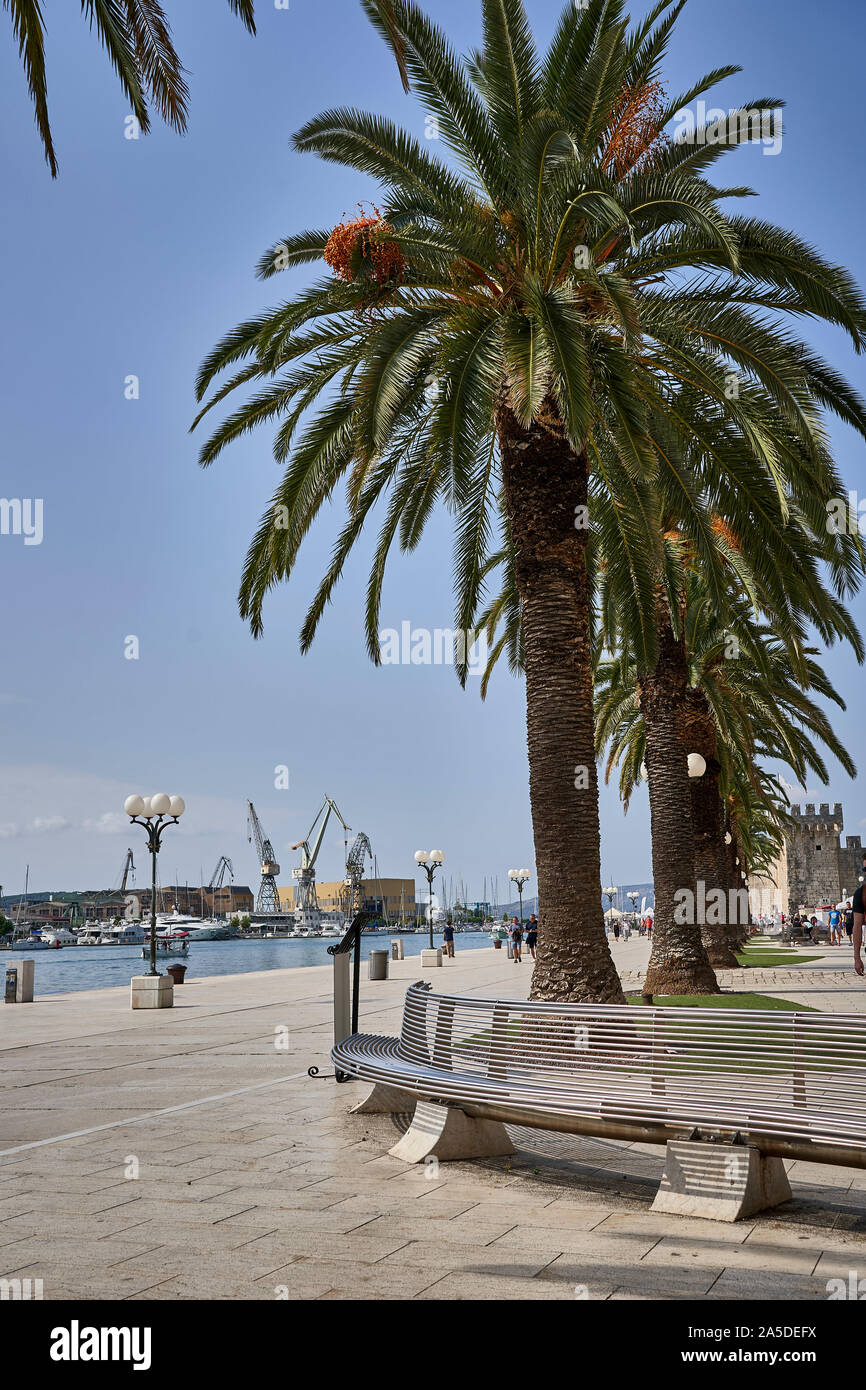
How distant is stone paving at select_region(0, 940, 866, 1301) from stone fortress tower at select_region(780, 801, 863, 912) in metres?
76.4

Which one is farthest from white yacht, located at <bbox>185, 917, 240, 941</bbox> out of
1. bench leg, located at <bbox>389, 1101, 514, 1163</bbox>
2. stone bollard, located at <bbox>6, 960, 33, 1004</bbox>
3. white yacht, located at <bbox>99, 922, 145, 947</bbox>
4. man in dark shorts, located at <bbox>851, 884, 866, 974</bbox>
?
bench leg, located at <bbox>389, 1101, 514, 1163</bbox>

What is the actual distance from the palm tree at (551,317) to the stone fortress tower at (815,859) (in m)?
74.2

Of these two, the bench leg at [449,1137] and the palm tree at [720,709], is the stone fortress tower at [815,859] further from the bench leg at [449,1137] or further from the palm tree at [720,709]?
the bench leg at [449,1137]

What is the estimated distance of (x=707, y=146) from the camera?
1008cm

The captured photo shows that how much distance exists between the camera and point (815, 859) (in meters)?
82.2

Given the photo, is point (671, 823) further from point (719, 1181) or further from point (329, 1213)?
point (329, 1213)

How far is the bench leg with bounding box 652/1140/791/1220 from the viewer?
5.39 metres

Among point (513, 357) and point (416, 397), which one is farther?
point (416, 397)

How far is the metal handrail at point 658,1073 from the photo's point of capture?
520cm

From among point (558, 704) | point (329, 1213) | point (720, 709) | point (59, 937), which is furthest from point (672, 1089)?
point (59, 937)
